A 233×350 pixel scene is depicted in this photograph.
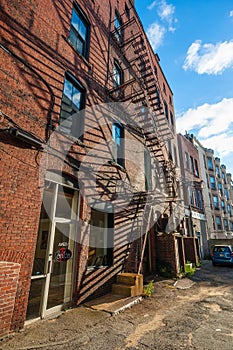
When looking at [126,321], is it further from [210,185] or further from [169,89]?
[210,185]

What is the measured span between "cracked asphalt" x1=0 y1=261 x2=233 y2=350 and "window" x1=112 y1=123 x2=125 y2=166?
560 centimetres

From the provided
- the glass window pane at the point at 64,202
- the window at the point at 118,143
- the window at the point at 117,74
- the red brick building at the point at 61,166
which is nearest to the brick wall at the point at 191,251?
the red brick building at the point at 61,166

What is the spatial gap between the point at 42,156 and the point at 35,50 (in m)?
3.09

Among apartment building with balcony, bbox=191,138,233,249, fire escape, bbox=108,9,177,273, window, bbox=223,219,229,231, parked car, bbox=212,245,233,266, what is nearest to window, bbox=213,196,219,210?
apartment building with balcony, bbox=191,138,233,249

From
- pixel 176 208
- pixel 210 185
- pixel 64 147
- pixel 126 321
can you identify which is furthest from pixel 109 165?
pixel 210 185

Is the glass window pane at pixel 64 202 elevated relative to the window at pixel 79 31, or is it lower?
lower

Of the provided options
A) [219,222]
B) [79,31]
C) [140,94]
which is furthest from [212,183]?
[79,31]

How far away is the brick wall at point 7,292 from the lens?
359 centimetres

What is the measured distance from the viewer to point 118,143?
9.41 m

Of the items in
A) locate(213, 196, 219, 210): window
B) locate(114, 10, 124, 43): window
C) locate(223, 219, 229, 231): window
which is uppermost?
locate(114, 10, 124, 43): window

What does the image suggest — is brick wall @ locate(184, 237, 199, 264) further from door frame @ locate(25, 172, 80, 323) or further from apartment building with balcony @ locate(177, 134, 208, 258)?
door frame @ locate(25, 172, 80, 323)

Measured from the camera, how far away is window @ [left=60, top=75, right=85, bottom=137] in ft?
20.7

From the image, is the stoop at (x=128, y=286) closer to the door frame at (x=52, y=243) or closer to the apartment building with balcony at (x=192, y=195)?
the door frame at (x=52, y=243)

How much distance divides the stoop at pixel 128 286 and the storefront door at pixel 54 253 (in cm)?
181
